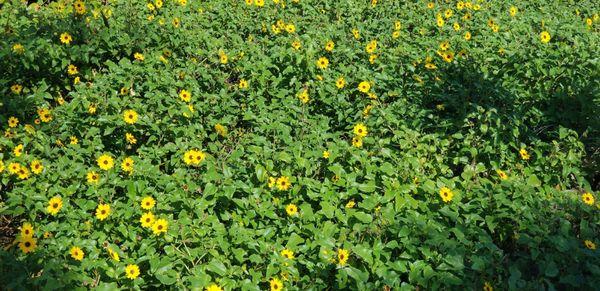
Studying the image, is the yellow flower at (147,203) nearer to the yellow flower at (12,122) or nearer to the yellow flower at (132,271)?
the yellow flower at (132,271)

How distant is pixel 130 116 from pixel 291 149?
107cm

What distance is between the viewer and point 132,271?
237 cm

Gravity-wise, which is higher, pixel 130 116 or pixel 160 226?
pixel 130 116

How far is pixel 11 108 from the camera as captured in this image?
3229 mm

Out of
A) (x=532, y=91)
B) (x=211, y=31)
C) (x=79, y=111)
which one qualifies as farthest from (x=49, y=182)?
(x=532, y=91)

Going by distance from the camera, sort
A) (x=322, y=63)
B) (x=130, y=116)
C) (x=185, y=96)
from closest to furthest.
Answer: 1. (x=130, y=116)
2. (x=185, y=96)
3. (x=322, y=63)

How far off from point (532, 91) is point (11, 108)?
3.76 meters

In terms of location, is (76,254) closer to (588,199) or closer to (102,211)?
(102,211)

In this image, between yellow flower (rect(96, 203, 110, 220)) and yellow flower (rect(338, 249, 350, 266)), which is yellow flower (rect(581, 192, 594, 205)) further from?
yellow flower (rect(96, 203, 110, 220))

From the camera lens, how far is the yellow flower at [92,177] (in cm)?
280

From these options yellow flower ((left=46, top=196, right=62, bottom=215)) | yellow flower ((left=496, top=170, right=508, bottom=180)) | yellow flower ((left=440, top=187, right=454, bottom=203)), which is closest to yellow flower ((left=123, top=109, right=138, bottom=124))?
yellow flower ((left=46, top=196, right=62, bottom=215))

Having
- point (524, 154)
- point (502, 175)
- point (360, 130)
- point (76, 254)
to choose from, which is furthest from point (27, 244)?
point (524, 154)

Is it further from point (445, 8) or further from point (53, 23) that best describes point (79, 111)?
point (445, 8)

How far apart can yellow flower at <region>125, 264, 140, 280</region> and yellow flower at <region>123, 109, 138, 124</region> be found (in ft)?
3.69
